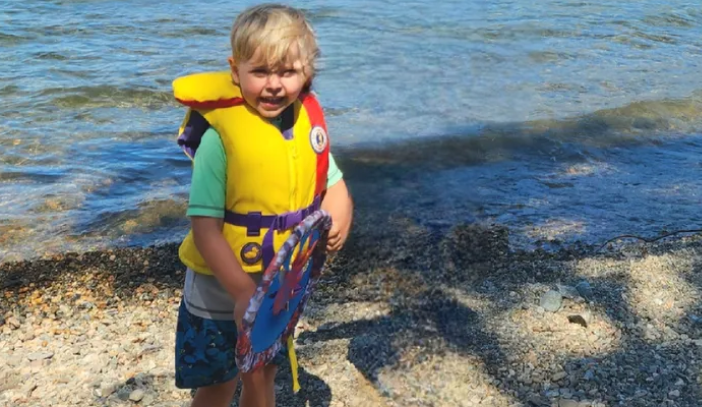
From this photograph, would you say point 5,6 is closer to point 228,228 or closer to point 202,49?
point 202,49

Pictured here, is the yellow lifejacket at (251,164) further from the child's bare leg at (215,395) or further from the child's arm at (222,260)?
the child's bare leg at (215,395)

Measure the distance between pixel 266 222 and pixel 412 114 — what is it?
6.26m

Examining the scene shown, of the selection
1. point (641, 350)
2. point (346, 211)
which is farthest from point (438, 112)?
point (346, 211)

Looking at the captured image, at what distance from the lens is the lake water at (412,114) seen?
604cm

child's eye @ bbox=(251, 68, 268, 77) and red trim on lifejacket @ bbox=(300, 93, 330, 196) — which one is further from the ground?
child's eye @ bbox=(251, 68, 268, 77)

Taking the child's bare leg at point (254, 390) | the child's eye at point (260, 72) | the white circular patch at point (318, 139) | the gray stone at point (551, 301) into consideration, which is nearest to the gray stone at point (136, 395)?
the child's bare leg at point (254, 390)

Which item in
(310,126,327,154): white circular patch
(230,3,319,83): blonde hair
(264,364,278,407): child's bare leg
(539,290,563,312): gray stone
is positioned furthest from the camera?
(539,290,563,312): gray stone

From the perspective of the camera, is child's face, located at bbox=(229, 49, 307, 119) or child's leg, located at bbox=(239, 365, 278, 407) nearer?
child's face, located at bbox=(229, 49, 307, 119)

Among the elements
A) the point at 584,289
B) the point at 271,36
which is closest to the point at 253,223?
the point at 271,36

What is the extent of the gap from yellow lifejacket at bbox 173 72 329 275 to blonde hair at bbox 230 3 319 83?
0.18 m

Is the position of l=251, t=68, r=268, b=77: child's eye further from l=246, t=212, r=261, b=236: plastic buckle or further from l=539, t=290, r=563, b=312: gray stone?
l=539, t=290, r=563, b=312: gray stone

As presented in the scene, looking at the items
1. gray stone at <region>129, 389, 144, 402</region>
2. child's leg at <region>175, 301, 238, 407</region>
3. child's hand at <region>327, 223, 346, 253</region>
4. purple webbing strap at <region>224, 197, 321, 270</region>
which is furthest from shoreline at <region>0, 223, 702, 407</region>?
purple webbing strap at <region>224, 197, 321, 270</region>

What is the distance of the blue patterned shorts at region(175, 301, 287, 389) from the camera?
296 cm

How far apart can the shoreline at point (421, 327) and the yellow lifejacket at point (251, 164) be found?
1201mm
